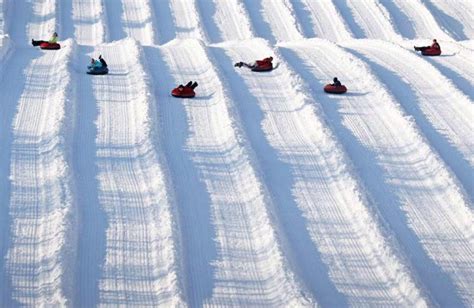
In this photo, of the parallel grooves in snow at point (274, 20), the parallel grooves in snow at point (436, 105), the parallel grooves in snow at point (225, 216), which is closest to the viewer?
the parallel grooves in snow at point (225, 216)

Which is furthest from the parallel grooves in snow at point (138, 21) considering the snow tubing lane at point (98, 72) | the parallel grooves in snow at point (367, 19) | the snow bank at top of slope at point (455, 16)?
the snow bank at top of slope at point (455, 16)

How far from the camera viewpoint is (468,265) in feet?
29.0

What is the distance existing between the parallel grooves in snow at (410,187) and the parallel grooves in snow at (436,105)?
1.14 ft

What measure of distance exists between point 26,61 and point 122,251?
302 inches

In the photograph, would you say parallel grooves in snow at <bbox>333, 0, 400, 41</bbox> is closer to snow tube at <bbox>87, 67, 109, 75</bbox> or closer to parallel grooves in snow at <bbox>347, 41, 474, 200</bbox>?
parallel grooves in snow at <bbox>347, 41, 474, 200</bbox>

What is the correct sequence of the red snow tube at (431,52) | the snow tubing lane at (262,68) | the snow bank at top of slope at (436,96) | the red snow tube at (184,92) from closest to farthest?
the snow bank at top of slope at (436,96) < the red snow tube at (184,92) < the snow tubing lane at (262,68) < the red snow tube at (431,52)

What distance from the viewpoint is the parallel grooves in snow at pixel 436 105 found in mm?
11578

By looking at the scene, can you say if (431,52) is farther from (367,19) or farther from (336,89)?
(367,19)

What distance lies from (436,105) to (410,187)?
3.59m

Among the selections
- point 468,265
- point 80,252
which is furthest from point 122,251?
point 468,265

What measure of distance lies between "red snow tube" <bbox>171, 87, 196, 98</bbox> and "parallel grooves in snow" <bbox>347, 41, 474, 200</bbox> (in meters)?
3.76

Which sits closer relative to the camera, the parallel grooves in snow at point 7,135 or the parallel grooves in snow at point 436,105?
the parallel grooves in snow at point 7,135

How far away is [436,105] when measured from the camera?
1365 cm

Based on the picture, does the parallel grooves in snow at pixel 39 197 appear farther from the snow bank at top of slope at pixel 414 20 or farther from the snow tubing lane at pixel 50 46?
the snow bank at top of slope at pixel 414 20
